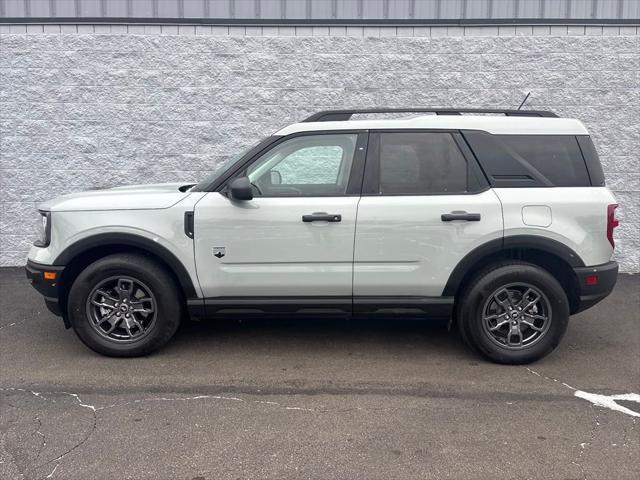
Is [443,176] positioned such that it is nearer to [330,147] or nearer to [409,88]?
[330,147]

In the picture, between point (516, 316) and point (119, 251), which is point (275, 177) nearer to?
point (119, 251)

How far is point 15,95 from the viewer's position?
25.0 ft

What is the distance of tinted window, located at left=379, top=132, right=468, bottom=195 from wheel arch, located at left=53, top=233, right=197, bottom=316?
1688 mm

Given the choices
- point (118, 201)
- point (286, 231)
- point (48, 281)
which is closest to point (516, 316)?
point (286, 231)

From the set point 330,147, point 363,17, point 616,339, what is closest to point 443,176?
point 330,147

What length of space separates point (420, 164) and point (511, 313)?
1362mm

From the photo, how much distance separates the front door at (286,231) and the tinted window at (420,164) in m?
0.22

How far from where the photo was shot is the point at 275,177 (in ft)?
15.1

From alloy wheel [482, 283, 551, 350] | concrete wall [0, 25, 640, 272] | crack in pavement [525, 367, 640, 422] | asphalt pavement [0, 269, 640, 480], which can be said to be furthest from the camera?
concrete wall [0, 25, 640, 272]

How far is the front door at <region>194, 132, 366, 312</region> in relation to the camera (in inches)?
175

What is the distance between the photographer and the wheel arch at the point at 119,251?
4480 mm

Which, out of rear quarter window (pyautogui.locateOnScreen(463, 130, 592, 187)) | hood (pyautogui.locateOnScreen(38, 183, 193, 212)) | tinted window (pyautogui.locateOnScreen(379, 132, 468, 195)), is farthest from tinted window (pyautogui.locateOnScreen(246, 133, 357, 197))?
rear quarter window (pyautogui.locateOnScreen(463, 130, 592, 187))

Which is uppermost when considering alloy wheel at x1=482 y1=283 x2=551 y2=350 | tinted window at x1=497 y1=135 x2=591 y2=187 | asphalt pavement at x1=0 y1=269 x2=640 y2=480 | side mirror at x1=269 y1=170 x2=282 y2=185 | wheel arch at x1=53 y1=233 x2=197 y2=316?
tinted window at x1=497 y1=135 x2=591 y2=187

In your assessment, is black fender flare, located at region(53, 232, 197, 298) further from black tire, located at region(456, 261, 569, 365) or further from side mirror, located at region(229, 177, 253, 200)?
black tire, located at region(456, 261, 569, 365)
